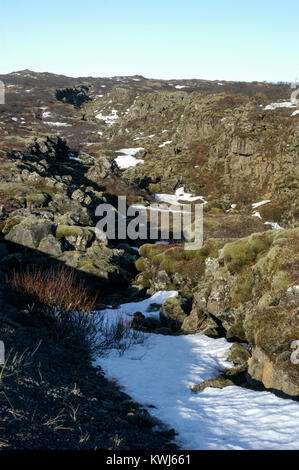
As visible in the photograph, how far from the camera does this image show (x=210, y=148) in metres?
75.8

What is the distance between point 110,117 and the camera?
136m

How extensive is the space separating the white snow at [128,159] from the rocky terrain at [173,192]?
55 cm

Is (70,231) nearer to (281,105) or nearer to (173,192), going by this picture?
(173,192)

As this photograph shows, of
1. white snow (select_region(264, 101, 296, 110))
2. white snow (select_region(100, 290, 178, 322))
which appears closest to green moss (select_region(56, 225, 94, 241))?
white snow (select_region(100, 290, 178, 322))

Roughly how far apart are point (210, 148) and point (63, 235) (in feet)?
178

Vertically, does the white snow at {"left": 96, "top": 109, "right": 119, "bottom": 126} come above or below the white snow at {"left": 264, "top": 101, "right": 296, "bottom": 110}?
above

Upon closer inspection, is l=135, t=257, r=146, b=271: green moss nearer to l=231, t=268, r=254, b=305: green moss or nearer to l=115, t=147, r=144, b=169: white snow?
l=231, t=268, r=254, b=305: green moss

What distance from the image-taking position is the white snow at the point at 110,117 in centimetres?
12979

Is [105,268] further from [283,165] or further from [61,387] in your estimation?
[283,165]

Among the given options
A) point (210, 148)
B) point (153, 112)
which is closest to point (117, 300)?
point (210, 148)

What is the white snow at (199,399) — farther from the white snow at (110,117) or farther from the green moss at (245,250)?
the white snow at (110,117)

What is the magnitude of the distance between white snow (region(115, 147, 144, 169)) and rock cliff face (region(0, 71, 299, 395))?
6.05 feet

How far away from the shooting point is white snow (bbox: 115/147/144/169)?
84.3m

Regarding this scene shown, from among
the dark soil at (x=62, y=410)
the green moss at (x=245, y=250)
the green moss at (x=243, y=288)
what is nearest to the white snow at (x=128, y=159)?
the green moss at (x=245, y=250)
